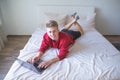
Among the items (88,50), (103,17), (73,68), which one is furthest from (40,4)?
(73,68)

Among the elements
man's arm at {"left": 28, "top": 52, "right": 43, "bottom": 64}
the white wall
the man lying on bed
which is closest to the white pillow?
the white wall

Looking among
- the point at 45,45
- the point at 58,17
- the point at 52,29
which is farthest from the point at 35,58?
the point at 58,17

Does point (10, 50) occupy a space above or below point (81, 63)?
below

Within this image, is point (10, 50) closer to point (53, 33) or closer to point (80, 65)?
point (53, 33)

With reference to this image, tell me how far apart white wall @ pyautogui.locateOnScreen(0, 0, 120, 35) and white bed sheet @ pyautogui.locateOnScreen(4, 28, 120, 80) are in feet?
4.15

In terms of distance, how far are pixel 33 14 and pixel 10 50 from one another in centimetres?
93

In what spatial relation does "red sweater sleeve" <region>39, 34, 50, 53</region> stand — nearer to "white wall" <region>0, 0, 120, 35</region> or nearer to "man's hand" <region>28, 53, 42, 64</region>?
"man's hand" <region>28, 53, 42, 64</region>

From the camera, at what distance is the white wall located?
10.7 feet

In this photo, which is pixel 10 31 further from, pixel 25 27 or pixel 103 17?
pixel 103 17

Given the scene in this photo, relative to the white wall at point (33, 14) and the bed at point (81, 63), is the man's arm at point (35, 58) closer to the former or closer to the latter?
the bed at point (81, 63)

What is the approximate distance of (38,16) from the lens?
324 centimetres

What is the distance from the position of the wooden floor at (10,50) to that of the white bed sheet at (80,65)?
1.99 ft

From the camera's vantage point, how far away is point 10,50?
3002mm

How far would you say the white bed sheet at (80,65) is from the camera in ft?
5.16
